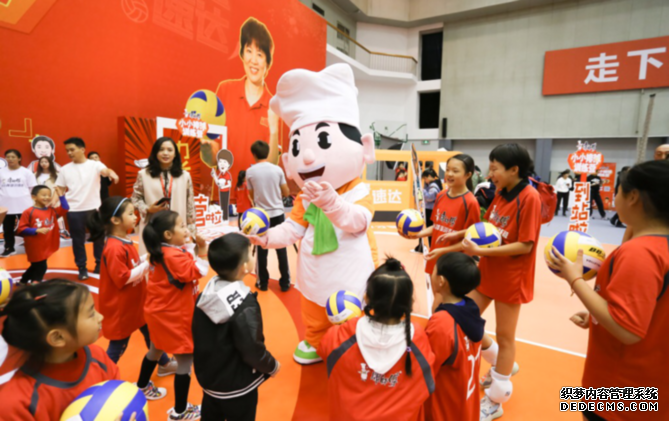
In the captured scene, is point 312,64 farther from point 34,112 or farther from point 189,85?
point 34,112

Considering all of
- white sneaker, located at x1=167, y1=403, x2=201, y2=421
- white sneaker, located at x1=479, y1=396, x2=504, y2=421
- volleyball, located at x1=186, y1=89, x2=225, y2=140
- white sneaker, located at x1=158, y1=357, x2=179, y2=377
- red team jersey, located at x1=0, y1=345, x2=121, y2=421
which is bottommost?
white sneaker, located at x1=479, y1=396, x2=504, y2=421

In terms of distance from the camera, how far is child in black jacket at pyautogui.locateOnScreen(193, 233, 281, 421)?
154 cm

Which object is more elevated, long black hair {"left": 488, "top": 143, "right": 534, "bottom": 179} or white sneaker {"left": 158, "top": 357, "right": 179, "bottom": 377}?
long black hair {"left": 488, "top": 143, "right": 534, "bottom": 179}

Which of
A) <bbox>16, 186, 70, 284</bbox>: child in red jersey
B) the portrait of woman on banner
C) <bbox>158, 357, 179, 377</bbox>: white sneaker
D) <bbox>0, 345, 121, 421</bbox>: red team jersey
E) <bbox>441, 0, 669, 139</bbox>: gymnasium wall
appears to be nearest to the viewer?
<bbox>0, 345, 121, 421</bbox>: red team jersey

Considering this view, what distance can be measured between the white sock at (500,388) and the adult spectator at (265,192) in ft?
8.45

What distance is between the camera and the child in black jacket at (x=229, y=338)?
1.54m

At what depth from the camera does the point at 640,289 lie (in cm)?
115

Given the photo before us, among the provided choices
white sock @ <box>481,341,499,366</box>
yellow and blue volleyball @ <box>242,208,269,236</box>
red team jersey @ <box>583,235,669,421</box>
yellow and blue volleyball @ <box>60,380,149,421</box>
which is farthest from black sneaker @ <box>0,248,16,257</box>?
red team jersey @ <box>583,235,669,421</box>

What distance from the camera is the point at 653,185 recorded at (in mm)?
1219

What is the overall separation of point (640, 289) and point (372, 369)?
0.93 meters

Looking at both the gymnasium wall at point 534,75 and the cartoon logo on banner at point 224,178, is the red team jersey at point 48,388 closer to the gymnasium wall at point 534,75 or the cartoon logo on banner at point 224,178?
the cartoon logo on banner at point 224,178

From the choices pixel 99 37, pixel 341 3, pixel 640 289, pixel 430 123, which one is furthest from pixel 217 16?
pixel 430 123

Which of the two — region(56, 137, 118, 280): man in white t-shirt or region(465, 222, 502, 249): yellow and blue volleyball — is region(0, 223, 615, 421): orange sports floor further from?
region(465, 222, 502, 249): yellow and blue volleyball

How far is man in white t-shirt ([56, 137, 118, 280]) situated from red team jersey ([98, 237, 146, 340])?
2.56m
